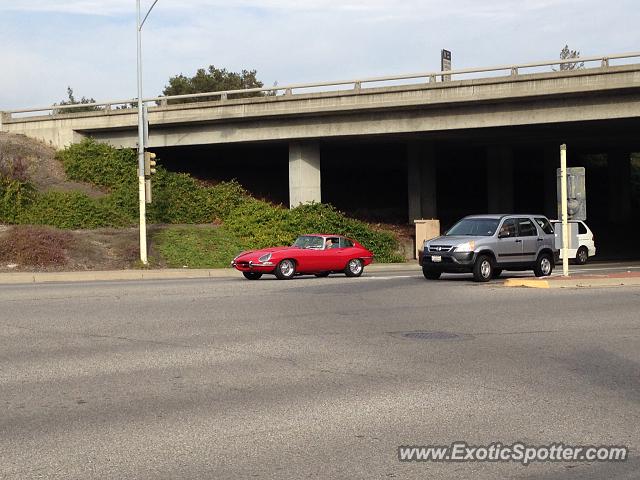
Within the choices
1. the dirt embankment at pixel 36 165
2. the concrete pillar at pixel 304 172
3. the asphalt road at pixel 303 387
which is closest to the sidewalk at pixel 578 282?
the asphalt road at pixel 303 387

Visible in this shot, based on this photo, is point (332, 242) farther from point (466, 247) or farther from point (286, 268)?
point (466, 247)

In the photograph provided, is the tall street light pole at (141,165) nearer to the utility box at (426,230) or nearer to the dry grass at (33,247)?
the dry grass at (33,247)

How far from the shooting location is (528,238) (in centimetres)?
2652

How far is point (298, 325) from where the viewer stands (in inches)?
600

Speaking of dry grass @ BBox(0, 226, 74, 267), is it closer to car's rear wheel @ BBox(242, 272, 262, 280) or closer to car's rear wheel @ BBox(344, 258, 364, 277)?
car's rear wheel @ BBox(242, 272, 262, 280)

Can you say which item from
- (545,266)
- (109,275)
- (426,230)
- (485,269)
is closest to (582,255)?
(426,230)

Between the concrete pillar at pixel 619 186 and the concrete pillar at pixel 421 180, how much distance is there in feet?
64.2

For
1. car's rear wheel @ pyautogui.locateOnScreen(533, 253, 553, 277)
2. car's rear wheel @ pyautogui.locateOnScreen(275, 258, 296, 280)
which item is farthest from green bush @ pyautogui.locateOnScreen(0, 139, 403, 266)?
car's rear wheel @ pyautogui.locateOnScreen(533, 253, 553, 277)

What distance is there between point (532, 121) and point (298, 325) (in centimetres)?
2566

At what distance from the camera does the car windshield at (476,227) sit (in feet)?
84.8

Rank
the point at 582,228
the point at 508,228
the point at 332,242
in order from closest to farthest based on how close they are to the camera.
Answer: the point at 508,228, the point at 332,242, the point at 582,228

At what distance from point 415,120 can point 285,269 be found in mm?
16640

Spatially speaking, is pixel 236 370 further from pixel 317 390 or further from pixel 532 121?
pixel 532 121

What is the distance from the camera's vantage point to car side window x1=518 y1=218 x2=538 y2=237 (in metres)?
26.5
